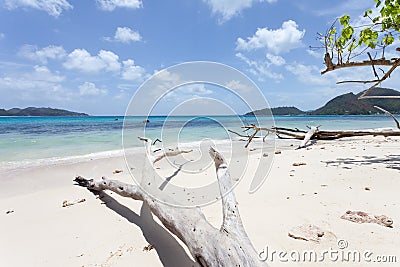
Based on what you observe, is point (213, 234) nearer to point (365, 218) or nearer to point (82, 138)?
point (365, 218)

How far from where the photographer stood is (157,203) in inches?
108

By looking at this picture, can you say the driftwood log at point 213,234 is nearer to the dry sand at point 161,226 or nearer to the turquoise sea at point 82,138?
the dry sand at point 161,226

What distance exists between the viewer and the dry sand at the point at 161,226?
7.75 ft

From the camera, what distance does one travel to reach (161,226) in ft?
9.63

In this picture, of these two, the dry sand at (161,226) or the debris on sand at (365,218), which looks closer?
the dry sand at (161,226)

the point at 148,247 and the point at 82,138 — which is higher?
the point at 82,138

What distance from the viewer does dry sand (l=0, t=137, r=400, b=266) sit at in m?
2.36

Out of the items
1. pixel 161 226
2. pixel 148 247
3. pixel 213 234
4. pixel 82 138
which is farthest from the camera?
pixel 82 138

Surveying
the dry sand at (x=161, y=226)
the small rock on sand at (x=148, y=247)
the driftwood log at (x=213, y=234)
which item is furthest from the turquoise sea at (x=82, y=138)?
the small rock on sand at (x=148, y=247)

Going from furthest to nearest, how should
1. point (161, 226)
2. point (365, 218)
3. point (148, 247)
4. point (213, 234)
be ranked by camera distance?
point (161, 226) → point (365, 218) → point (148, 247) → point (213, 234)

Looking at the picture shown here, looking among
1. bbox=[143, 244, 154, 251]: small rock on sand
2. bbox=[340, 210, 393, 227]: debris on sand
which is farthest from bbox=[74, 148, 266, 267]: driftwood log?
bbox=[340, 210, 393, 227]: debris on sand

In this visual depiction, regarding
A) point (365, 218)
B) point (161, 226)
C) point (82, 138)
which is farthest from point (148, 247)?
point (82, 138)

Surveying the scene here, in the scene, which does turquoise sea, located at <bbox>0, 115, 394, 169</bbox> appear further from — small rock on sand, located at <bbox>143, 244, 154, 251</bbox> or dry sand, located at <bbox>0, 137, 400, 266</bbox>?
small rock on sand, located at <bbox>143, 244, 154, 251</bbox>

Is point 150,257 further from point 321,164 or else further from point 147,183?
point 321,164
